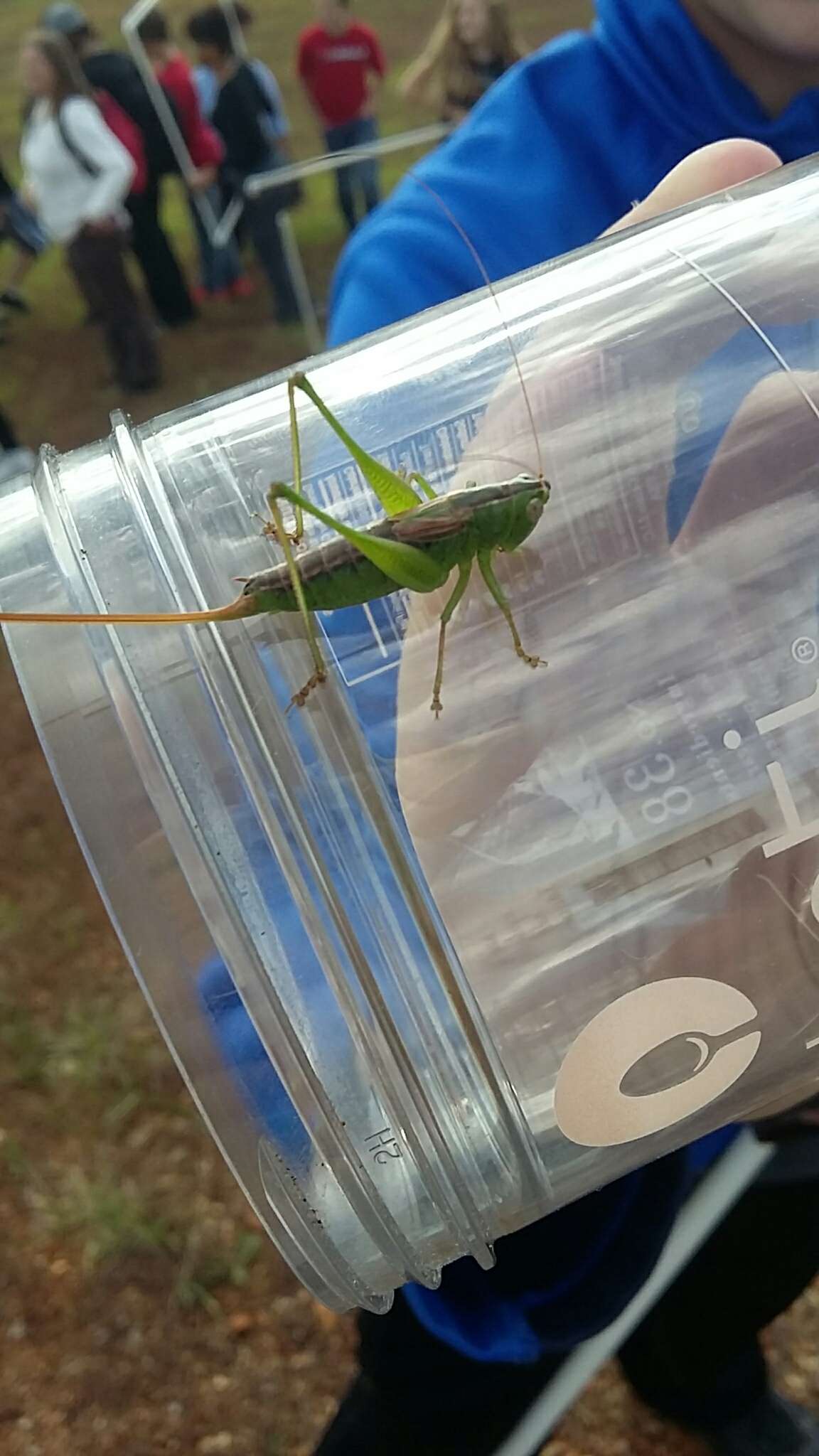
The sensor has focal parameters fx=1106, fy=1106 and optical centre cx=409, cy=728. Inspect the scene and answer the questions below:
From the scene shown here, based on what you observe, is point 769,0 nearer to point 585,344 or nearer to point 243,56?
point 585,344

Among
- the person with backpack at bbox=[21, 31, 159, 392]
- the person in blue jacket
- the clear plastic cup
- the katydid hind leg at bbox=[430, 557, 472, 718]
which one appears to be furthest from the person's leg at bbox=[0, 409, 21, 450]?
the katydid hind leg at bbox=[430, 557, 472, 718]

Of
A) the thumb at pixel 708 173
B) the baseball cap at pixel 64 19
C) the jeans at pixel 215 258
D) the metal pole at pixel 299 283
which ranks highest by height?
the baseball cap at pixel 64 19

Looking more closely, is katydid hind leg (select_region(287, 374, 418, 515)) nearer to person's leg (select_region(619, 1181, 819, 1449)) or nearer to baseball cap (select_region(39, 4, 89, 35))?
person's leg (select_region(619, 1181, 819, 1449))

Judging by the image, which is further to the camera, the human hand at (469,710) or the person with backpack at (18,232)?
the person with backpack at (18,232)

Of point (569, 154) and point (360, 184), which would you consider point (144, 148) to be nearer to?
point (360, 184)

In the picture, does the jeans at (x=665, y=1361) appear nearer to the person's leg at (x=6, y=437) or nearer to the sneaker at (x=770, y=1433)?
the sneaker at (x=770, y=1433)

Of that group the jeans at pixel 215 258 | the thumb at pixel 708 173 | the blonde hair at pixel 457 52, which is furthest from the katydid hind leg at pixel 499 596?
the jeans at pixel 215 258
